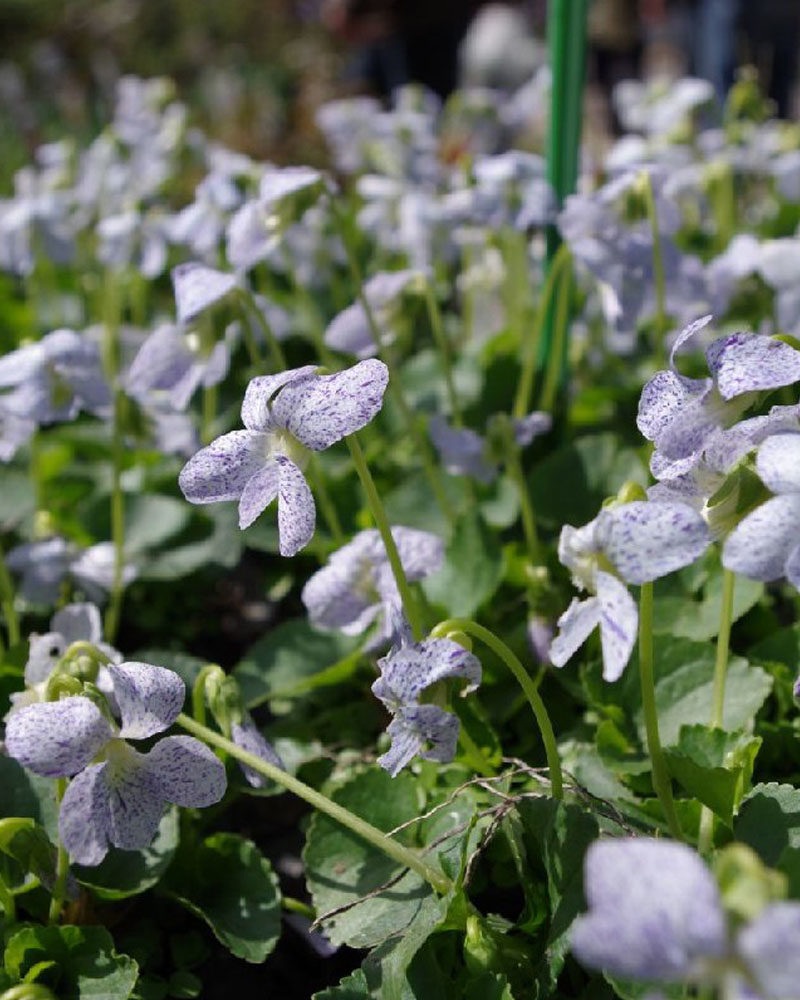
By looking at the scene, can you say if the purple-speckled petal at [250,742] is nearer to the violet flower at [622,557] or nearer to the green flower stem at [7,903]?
the green flower stem at [7,903]

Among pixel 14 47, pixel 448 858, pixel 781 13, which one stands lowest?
pixel 14 47

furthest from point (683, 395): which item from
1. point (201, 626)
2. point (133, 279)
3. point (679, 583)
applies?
point (133, 279)

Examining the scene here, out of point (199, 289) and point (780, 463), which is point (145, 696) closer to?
point (780, 463)

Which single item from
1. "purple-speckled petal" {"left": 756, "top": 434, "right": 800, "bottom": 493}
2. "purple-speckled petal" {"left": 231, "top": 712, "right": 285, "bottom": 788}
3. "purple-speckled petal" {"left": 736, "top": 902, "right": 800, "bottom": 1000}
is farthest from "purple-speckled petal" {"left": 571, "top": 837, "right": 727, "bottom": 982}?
"purple-speckled petal" {"left": 231, "top": 712, "right": 285, "bottom": 788}

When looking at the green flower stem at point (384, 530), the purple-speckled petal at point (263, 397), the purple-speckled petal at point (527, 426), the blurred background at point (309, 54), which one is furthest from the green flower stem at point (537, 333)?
the blurred background at point (309, 54)

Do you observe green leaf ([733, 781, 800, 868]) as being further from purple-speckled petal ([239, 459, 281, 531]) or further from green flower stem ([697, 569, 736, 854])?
purple-speckled petal ([239, 459, 281, 531])

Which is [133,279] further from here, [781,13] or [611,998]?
[781,13]

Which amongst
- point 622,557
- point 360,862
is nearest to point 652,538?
point 622,557
